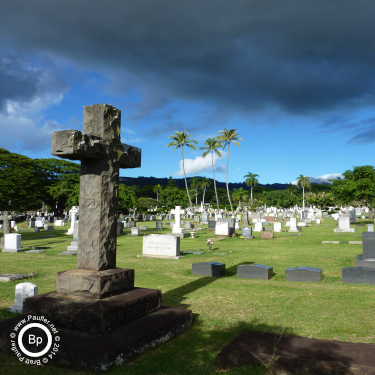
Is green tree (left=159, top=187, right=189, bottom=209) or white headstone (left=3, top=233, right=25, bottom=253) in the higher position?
green tree (left=159, top=187, right=189, bottom=209)

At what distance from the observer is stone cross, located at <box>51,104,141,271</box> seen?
201 inches

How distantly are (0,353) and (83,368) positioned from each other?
1.44 m

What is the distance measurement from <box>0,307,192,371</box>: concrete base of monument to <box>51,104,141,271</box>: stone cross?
3.27ft

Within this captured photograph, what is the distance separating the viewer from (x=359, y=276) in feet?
30.4

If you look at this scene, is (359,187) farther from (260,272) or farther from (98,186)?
(98,186)

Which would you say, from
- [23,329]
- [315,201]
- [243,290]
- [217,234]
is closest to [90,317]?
[23,329]

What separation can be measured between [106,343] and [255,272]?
672 centimetres

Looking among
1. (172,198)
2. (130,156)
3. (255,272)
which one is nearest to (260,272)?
(255,272)

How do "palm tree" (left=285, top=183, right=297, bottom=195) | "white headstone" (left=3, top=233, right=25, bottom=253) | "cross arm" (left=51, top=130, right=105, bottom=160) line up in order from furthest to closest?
"palm tree" (left=285, top=183, right=297, bottom=195) → "white headstone" (left=3, top=233, right=25, bottom=253) → "cross arm" (left=51, top=130, right=105, bottom=160)

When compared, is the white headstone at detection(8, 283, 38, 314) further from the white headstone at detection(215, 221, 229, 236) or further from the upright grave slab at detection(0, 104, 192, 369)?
the white headstone at detection(215, 221, 229, 236)

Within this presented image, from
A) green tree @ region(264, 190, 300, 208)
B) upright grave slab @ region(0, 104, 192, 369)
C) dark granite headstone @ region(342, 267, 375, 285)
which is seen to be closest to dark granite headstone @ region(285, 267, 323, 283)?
dark granite headstone @ region(342, 267, 375, 285)

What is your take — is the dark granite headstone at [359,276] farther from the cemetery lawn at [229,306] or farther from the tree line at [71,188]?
the tree line at [71,188]

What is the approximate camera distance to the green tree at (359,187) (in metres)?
32.6

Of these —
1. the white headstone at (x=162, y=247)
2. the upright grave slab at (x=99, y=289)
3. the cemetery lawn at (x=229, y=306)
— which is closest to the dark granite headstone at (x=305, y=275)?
the cemetery lawn at (x=229, y=306)
